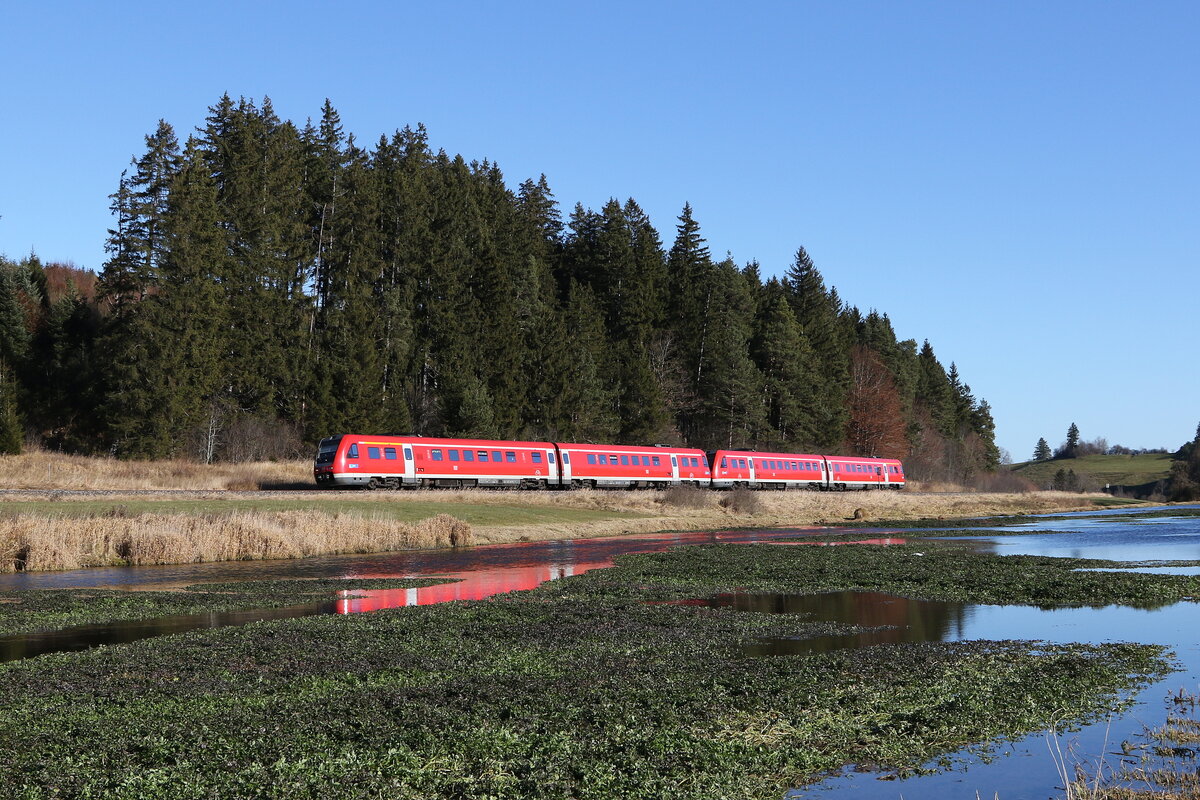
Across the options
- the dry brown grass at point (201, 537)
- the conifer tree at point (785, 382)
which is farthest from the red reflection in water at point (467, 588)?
the conifer tree at point (785, 382)

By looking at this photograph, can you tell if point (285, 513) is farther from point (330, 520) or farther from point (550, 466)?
point (550, 466)

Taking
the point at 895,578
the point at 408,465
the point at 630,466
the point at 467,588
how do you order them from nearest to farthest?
the point at 467,588
the point at 895,578
the point at 408,465
the point at 630,466

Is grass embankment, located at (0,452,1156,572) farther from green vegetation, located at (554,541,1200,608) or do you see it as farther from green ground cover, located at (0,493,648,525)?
green vegetation, located at (554,541,1200,608)

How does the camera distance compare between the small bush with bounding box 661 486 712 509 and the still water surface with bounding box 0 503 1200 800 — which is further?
the small bush with bounding box 661 486 712 509

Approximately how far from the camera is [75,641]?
1706cm

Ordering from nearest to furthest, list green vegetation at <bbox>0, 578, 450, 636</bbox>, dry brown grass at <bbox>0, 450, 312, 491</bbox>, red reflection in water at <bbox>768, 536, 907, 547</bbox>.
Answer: green vegetation at <bbox>0, 578, 450, 636</bbox> → red reflection in water at <bbox>768, 536, 907, 547</bbox> → dry brown grass at <bbox>0, 450, 312, 491</bbox>

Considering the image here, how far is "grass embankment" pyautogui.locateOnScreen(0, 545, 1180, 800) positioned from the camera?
9.51 meters

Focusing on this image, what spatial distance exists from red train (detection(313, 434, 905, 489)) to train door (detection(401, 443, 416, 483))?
1.9 inches

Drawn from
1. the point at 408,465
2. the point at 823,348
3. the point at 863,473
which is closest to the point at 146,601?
the point at 408,465

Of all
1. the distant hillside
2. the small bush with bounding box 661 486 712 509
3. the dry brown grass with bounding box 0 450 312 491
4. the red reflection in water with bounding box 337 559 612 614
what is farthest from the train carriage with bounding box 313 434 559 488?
the distant hillside

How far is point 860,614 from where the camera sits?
20.5m

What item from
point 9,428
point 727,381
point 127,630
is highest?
point 727,381

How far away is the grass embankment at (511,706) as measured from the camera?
31.2 ft

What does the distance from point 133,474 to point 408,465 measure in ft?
41.4
